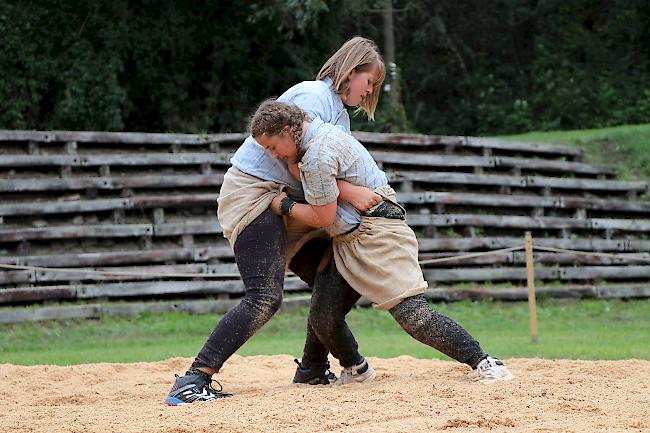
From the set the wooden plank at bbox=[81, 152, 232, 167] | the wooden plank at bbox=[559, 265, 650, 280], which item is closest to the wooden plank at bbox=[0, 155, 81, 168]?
the wooden plank at bbox=[81, 152, 232, 167]

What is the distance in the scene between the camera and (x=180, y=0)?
20422mm

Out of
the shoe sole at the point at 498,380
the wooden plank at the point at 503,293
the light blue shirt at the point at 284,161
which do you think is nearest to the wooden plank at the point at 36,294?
the wooden plank at the point at 503,293

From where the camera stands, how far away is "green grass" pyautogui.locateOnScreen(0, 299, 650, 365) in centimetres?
995

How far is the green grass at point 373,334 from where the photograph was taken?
9.95 metres

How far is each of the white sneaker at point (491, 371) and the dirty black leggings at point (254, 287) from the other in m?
1.18

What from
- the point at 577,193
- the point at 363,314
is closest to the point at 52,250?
the point at 363,314

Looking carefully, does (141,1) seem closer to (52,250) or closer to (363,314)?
A: (52,250)

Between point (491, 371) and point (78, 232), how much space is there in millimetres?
8848

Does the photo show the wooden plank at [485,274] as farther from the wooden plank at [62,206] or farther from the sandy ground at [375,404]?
the sandy ground at [375,404]

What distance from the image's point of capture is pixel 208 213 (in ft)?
50.3

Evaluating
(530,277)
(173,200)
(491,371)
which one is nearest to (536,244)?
(530,277)

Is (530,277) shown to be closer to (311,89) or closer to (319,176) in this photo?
(311,89)

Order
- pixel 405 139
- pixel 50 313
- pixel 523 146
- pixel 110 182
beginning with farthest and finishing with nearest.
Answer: pixel 523 146 → pixel 405 139 → pixel 110 182 → pixel 50 313

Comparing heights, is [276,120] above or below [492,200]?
above
